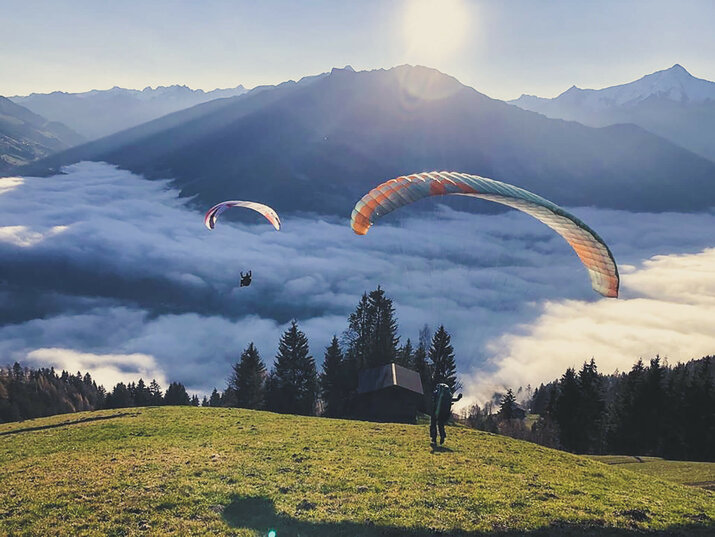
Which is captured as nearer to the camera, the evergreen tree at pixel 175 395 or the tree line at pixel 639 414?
the tree line at pixel 639 414

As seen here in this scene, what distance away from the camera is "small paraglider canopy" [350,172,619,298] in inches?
677

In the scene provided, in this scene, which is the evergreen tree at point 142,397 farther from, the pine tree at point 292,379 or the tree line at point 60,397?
the pine tree at point 292,379

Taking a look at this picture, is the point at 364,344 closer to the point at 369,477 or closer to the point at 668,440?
the point at 668,440

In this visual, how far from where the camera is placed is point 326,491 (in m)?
14.2

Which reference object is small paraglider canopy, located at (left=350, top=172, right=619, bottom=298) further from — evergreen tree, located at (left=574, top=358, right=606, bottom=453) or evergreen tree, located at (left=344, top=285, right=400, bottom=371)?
evergreen tree, located at (left=344, top=285, right=400, bottom=371)

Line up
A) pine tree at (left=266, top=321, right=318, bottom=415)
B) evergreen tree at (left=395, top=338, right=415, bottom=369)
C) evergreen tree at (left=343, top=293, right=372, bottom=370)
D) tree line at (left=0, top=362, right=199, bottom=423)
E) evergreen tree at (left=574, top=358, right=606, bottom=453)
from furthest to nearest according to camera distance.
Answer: tree line at (left=0, top=362, right=199, bottom=423)
evergreen tree at (left=395, top=338, right=415, bottom=369)
evergreen tree at (left=343, top=293, right=372, bottom=370)
pine tree at (left=266, top=321, right=318, bottom=415)
evergreen tree at (left=574, top=358, right=606, bottom=453)

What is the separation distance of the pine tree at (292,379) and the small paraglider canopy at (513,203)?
40268mm

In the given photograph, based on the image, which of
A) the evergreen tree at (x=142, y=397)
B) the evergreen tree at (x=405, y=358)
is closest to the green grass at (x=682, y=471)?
the evergreen tree at (x=405, y=358)

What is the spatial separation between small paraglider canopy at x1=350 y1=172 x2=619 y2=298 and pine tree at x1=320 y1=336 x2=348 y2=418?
140 feet

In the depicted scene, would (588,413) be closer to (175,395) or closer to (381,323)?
(381,323)

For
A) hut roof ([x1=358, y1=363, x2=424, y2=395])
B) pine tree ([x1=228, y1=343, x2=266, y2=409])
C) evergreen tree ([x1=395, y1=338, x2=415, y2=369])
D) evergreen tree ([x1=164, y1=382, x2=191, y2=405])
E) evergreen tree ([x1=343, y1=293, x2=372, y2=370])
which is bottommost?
evergreen tree ([x1=164, y1=382, x2=191, y2=405])

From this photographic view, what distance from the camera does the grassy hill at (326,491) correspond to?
39.1 feet

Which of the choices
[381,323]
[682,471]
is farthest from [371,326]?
[682,471]

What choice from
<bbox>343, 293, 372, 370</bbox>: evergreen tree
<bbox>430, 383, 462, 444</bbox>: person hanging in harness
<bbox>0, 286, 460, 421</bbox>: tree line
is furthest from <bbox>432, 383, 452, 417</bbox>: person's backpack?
<bbox>343, 293, 372, 370</bbox>: evergreen tree
